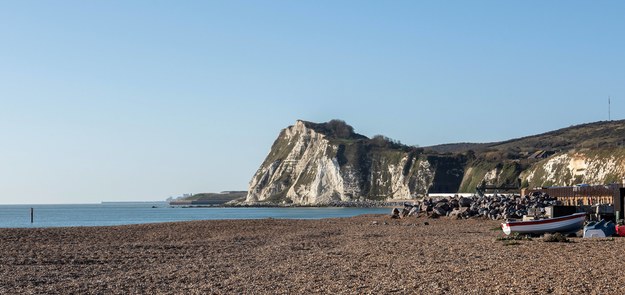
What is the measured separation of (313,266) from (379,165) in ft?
476

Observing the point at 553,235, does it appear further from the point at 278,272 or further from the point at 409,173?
the point at 409,173

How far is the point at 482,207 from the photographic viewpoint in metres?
52.1

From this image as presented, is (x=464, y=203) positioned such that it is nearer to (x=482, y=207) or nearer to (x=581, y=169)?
(x=482, y=207)

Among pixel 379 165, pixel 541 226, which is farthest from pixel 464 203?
pixel 379 165

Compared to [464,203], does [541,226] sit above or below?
below

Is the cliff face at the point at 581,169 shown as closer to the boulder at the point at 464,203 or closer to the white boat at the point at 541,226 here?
the boulder at the point at 464,203

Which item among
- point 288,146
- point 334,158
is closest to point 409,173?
point 334,158

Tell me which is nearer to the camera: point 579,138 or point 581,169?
point 581,169

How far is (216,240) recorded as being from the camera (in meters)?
33.9

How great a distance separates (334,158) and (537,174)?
5665 centimetres

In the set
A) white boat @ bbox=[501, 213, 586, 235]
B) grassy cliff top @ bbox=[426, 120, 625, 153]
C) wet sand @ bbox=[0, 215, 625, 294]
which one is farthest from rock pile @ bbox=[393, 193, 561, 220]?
grassy cliff top @ bbox=[426, 120, 625, 153]

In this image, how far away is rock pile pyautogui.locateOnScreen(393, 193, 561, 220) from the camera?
4847 centimetres

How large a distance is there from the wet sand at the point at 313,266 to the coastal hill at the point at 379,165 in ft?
308

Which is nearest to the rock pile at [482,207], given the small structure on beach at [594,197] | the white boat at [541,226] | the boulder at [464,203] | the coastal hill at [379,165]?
the boulder at [464,203]
